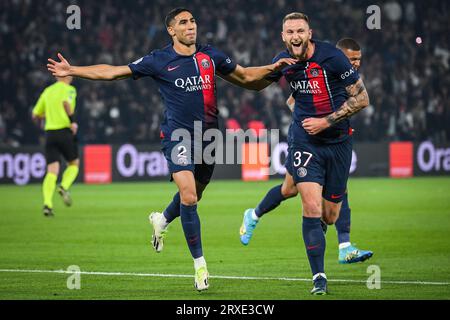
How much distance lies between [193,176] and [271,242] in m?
4.20

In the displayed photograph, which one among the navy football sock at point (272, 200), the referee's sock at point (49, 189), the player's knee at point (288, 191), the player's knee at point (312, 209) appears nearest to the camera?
the player's knee at point (312, 209)

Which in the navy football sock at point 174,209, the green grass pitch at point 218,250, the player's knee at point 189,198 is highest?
the player's knee at point 189,198

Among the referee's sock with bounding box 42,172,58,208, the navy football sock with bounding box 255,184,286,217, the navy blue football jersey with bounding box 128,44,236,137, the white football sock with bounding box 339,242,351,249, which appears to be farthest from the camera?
the referee's sock with bounding box 42,172,58,208

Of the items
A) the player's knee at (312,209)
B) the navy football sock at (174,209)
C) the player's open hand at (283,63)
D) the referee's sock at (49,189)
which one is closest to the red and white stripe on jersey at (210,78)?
the player's open hand at (283,63)

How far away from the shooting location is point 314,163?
9094mm

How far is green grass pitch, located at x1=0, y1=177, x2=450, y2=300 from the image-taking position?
893 centimetres

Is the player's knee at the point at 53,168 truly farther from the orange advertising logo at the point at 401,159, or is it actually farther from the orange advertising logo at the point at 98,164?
the orange advertising logo at the point at 401,159

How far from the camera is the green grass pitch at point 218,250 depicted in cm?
893

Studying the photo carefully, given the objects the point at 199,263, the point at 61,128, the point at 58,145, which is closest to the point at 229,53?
the point at 61,128

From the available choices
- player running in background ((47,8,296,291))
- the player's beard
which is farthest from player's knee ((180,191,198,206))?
the player's beard

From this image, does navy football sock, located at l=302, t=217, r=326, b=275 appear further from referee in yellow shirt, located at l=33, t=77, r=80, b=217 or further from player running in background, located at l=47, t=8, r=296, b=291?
referee in yellow shirt, located at l=33, t=77, r=80, b=217

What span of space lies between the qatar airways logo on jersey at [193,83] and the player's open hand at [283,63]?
0.68 metres

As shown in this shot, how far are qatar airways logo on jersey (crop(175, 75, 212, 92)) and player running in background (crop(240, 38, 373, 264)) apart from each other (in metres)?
1.08
